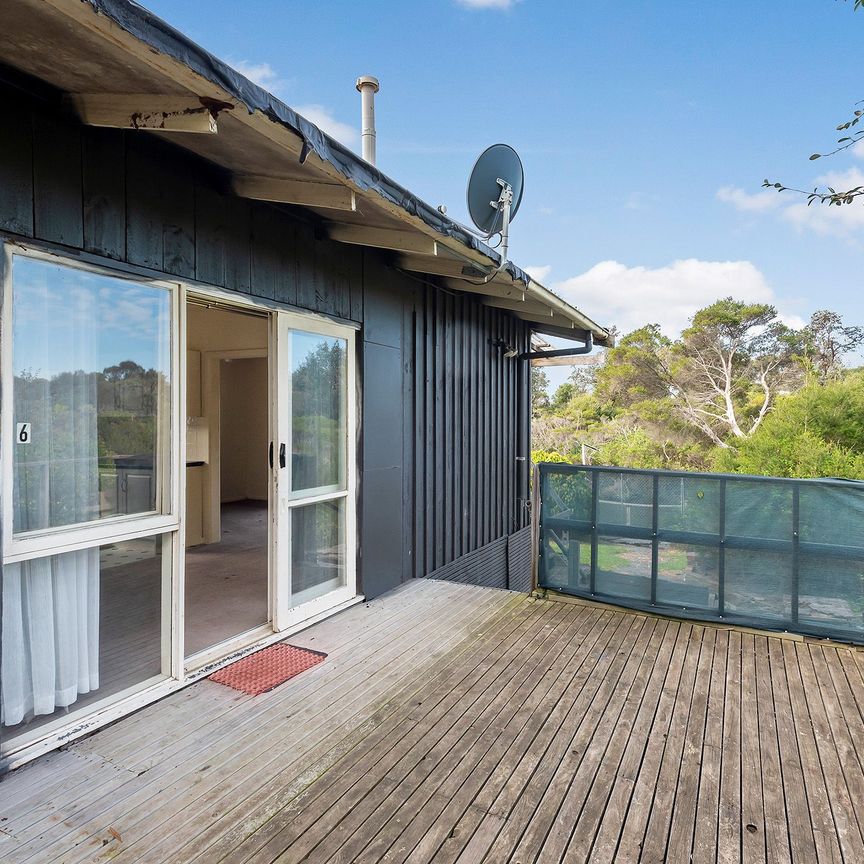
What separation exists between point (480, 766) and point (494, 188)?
14.5 feet

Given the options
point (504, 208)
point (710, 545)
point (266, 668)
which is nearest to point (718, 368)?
point (504, 208)

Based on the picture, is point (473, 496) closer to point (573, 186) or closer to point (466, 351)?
point (466, 351)

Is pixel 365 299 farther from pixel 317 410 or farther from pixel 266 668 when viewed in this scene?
pixel 266 668

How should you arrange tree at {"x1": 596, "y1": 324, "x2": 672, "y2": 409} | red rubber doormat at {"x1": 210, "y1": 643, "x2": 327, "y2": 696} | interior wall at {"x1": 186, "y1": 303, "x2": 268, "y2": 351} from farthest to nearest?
tree at {"x1": 596, "y1": 324, "x2": 672, "y2": 409} < interior wall at {"x1": 186, "y1": 303, "x2": 268, "y2": 351} < red rubber doormat at {"x1": 210, "y1": 643, "x2": 327, "y2": 696}

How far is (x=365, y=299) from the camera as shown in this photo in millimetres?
3982

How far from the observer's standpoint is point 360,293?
155 inches

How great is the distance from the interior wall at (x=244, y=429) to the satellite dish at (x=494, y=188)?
4826 millimetres

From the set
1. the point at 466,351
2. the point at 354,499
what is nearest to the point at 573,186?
the point at 466,351

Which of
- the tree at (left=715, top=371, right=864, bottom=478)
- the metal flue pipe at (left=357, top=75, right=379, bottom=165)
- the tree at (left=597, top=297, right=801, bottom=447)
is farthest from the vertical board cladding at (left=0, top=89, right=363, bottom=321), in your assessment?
the tree at (left=597, top=297, right=801, bottom=447)

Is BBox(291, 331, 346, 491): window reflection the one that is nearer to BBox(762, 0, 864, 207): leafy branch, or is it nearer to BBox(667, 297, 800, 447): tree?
BBox(762, 0, 864, 207): leafy branch

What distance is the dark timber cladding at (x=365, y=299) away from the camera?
2.15 meters

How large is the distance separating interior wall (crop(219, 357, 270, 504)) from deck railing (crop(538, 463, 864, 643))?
571 centimetres

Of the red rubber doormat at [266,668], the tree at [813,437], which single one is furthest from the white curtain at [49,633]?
the tree at [813,437]

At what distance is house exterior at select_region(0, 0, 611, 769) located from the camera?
1.99m
